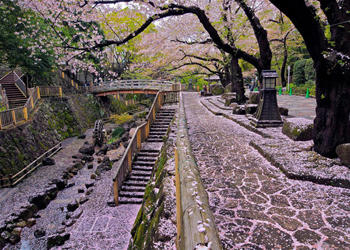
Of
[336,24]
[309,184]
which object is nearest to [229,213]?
[309,184]

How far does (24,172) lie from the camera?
12.6m

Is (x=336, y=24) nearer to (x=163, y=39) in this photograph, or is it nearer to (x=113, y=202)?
(x=113, y=202)

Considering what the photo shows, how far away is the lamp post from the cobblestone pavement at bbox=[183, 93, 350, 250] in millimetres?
3156

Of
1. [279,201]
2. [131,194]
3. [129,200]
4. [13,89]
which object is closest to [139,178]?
[131,194]

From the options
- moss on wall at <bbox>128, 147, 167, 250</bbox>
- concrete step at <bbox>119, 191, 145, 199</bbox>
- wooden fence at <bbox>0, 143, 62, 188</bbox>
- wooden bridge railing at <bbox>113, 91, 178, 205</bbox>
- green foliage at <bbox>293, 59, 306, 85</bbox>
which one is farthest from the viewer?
green foliage at <bbox>293, 59, 306, 85</bbox>

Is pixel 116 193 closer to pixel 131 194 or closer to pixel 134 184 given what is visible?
pixel 131 194

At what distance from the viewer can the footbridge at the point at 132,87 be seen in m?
24.3

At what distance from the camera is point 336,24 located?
433 cm

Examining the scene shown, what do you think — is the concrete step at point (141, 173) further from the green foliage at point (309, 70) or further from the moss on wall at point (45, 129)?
the green foliage at point (309, 70)

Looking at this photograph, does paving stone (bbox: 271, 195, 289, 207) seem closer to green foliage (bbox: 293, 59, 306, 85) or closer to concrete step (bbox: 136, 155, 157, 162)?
concrete step (bbox: 136, 155, 157, 162)

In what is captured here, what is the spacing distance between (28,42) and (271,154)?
62.7ft

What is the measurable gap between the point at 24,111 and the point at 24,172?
466 cm

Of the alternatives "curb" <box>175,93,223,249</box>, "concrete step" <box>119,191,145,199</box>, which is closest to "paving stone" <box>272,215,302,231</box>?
"curb" <box>175,93,223,249</box>

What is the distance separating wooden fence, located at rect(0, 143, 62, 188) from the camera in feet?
36.5
